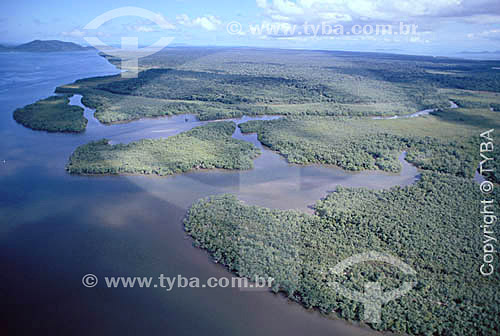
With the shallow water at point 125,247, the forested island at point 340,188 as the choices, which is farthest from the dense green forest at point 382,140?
the shallow water at point 125,247

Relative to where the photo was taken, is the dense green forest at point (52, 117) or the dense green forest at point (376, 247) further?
the dense green forest at point (52, 117)

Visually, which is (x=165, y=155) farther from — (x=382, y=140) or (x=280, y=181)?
(x=382, y=140)

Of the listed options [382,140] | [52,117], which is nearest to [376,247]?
[382,140]

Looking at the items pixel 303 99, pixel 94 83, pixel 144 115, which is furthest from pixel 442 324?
pixel 94 83

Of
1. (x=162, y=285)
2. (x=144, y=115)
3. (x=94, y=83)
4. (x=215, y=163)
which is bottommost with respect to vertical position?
(x=162, y=285)

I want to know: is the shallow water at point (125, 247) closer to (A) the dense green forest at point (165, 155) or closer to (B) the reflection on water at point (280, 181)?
(B) the reflection on water at point (280, 181)

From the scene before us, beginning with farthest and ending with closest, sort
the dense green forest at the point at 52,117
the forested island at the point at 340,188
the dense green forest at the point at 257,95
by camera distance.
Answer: the dense green forest at the point at 257,95, the dense green forest at the point at 52,117, the forested island at the point at 340,188

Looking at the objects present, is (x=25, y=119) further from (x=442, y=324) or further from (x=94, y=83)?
(x=442, y=324)
